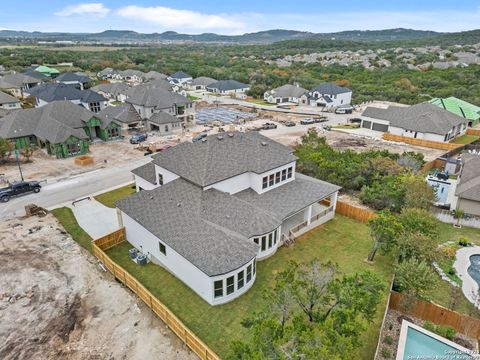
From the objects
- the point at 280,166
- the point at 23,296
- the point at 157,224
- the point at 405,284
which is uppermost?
the point at 280,166

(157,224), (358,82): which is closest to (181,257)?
(157,224)

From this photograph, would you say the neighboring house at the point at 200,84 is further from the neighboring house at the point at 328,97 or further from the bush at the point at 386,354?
the bush at the point at 386,354

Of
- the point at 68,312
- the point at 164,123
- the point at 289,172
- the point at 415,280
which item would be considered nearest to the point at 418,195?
the point at 289,172

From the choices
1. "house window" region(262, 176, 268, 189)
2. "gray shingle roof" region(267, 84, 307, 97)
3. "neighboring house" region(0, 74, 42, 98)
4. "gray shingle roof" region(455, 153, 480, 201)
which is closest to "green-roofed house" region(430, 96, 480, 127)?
"gray shingle roof" region(267, 84, 307, 97)

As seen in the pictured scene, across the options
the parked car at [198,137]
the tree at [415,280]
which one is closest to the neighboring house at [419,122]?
the parked car at [198,137]

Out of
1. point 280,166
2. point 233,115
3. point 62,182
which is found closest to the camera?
point 280,166

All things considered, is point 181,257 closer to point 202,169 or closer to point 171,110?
point 202,169
